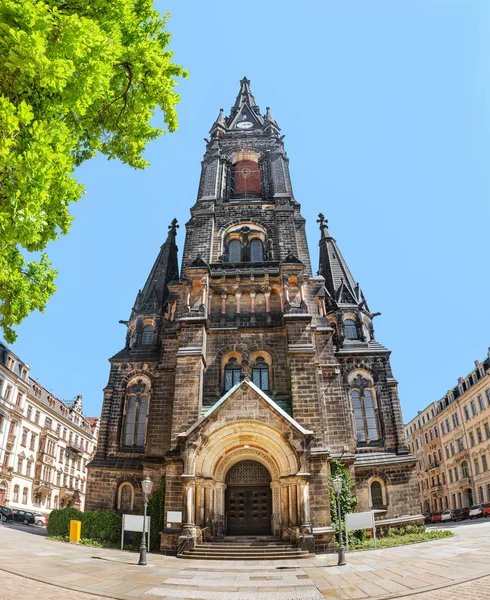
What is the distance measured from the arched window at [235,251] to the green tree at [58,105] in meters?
17.8

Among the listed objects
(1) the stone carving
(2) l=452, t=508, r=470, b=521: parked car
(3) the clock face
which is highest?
(3) the clock face

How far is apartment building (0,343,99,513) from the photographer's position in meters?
42.7

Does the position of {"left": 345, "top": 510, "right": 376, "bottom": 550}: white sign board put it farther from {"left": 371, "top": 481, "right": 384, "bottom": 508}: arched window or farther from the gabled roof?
{"left": 371, "top": 481, "right": 384, "bottom": 508}: arched window

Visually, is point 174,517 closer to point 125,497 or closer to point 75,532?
point 75,532

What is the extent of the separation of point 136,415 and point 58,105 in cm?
2267

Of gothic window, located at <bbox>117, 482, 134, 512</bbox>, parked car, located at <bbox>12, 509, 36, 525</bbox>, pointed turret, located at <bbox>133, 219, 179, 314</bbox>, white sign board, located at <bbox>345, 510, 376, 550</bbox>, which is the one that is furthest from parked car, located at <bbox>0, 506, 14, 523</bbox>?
white sign board, located at <bbox>345, 510, 376, 550</bbox>

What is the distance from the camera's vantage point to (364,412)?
1053 inches

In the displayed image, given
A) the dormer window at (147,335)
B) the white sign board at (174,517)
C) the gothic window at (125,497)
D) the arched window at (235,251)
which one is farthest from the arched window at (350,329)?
the gothic window at (125,497)

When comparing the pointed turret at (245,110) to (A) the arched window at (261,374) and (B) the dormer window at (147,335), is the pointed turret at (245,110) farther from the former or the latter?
(A) the arched window at (261,374)

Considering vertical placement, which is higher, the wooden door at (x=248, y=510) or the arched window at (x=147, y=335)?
the arched window at (x=147, y=335)

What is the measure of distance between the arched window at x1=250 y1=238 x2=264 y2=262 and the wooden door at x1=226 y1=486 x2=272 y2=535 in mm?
14247

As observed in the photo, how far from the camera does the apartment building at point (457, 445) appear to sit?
4508 cm

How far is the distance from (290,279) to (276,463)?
33.4ft

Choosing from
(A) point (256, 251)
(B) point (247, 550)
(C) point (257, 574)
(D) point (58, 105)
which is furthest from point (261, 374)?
(D) point (58, 105)
